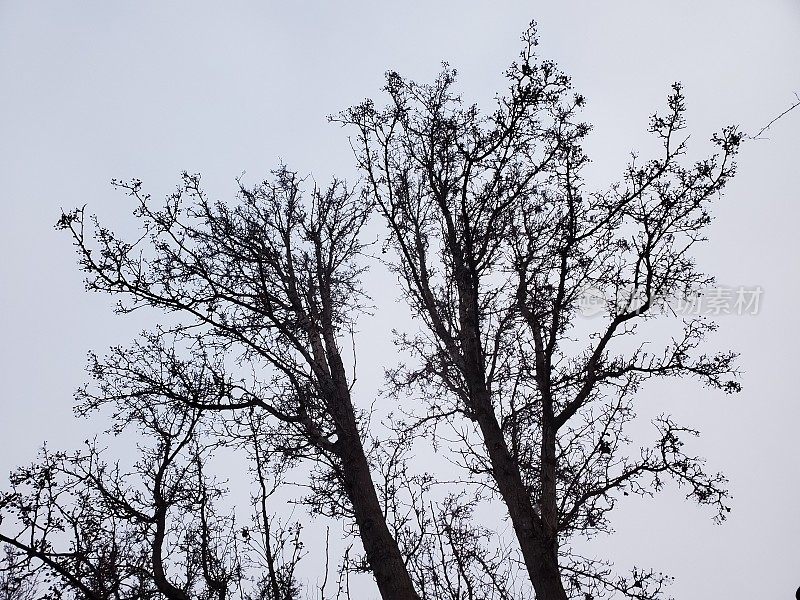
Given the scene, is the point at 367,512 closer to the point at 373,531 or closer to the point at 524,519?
the point at 373,531

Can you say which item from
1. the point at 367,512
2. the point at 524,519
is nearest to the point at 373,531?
the point at 367,512

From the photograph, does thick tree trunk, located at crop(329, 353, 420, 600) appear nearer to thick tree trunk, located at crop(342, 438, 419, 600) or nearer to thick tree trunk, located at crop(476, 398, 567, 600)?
thick tree trunk, located at crop(342, 438, 419, 600)

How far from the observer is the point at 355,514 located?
6523mm

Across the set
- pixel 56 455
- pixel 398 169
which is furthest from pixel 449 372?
pixel 56 455

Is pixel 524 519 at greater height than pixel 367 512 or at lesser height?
lesser

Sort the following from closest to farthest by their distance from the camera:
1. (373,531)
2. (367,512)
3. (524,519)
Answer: (524,519) < (373,531) < (367,512)

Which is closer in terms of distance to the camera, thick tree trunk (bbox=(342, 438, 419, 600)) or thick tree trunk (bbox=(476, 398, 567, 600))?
thick tree trunk (bbox=(476, 398, 567, 600))

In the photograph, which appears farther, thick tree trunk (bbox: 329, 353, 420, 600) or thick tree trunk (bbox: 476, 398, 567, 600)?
thick tree trunk (bbox: 329, 353, 420, 600)

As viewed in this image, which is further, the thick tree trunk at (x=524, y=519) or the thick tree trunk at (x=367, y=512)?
the thick tree trunk at (x=367, y=512)

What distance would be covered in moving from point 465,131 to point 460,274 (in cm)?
189

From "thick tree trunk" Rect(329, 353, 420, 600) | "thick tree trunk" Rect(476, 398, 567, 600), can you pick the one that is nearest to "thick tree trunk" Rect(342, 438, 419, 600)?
"thick tree trunk" Rect(329, 353, 420, 600)

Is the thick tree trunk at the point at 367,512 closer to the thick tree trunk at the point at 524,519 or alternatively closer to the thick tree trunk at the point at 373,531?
the thick tree trunk at the point at 373,531

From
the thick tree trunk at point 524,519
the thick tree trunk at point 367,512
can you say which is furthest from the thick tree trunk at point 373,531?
the thick tree trunk at point 524,519

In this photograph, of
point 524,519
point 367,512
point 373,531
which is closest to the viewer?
point 524,519
